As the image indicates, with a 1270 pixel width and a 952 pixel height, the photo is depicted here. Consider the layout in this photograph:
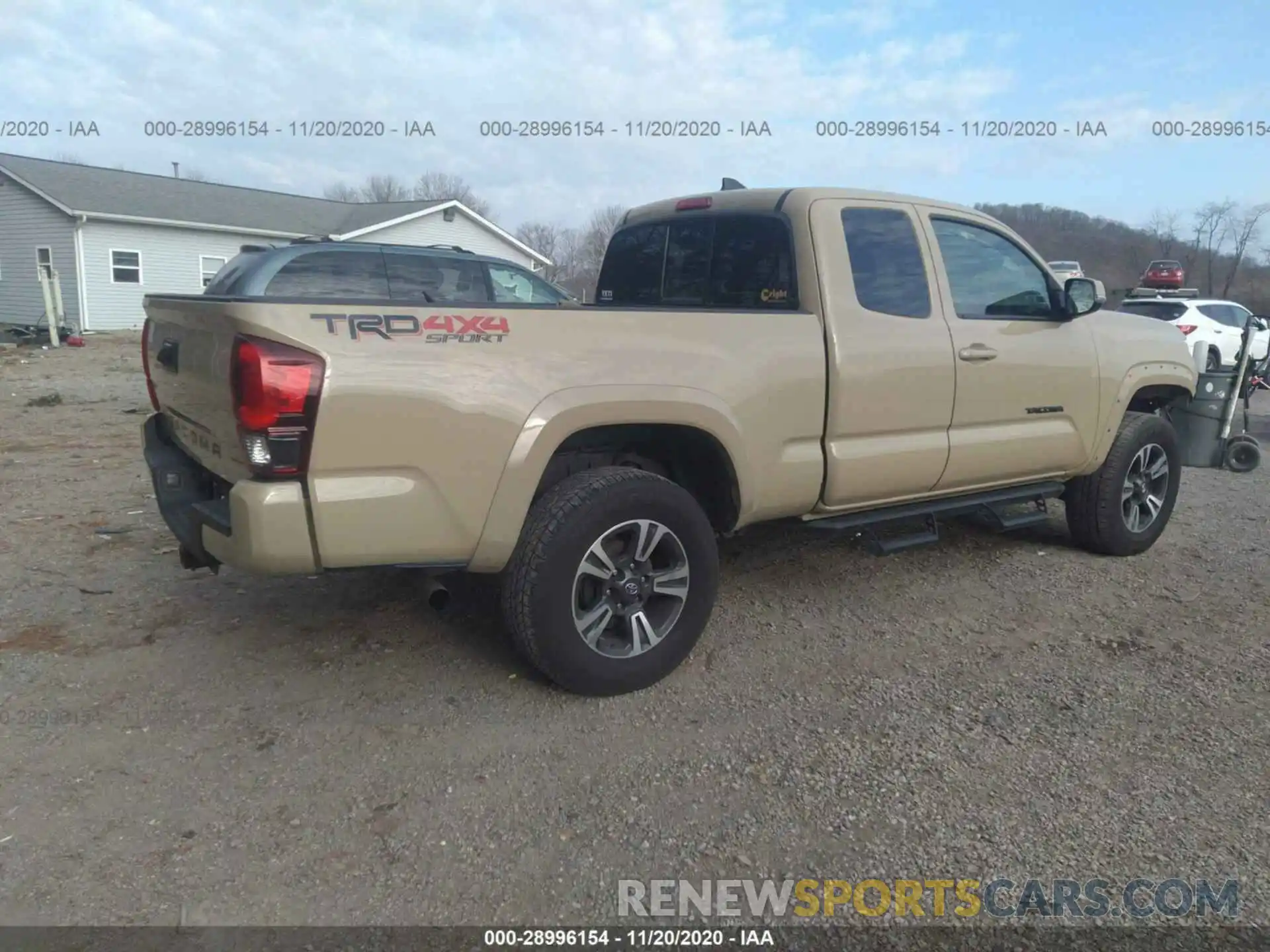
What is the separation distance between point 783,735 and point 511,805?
1.02 m

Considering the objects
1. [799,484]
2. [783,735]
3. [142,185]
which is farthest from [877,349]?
[142,185]

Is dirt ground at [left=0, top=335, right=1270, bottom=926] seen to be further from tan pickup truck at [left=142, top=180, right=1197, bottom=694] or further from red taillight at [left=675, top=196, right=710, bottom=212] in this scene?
red taillight at [left=675, top=196, right=710, bottom=212]

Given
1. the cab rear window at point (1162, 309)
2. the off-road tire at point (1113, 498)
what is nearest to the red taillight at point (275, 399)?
the off-road tire at point (1113, 498)

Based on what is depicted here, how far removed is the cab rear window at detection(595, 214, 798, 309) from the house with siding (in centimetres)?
1754

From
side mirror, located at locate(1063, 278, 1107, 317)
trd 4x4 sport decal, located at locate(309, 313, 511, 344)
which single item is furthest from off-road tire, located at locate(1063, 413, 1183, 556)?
trd 4x4 sport decal, located at locate(309, 313, 511, 344)

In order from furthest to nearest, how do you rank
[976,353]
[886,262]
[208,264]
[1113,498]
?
[208,264]
[1113,498]
[976,353]
[886,262]

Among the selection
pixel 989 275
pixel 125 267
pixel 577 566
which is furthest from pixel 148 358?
pixel 125 267

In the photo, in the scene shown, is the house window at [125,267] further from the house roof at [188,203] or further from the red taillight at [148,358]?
the red taillight at [148,358]

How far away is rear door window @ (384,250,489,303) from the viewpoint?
9.78m

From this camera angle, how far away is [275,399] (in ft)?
8.61

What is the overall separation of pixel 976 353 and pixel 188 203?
2700cm

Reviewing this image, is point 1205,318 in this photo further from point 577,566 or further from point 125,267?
point 125,267

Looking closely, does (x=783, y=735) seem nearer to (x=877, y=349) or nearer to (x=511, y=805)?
(x=511, y=805)

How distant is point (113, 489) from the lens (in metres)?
6.57
